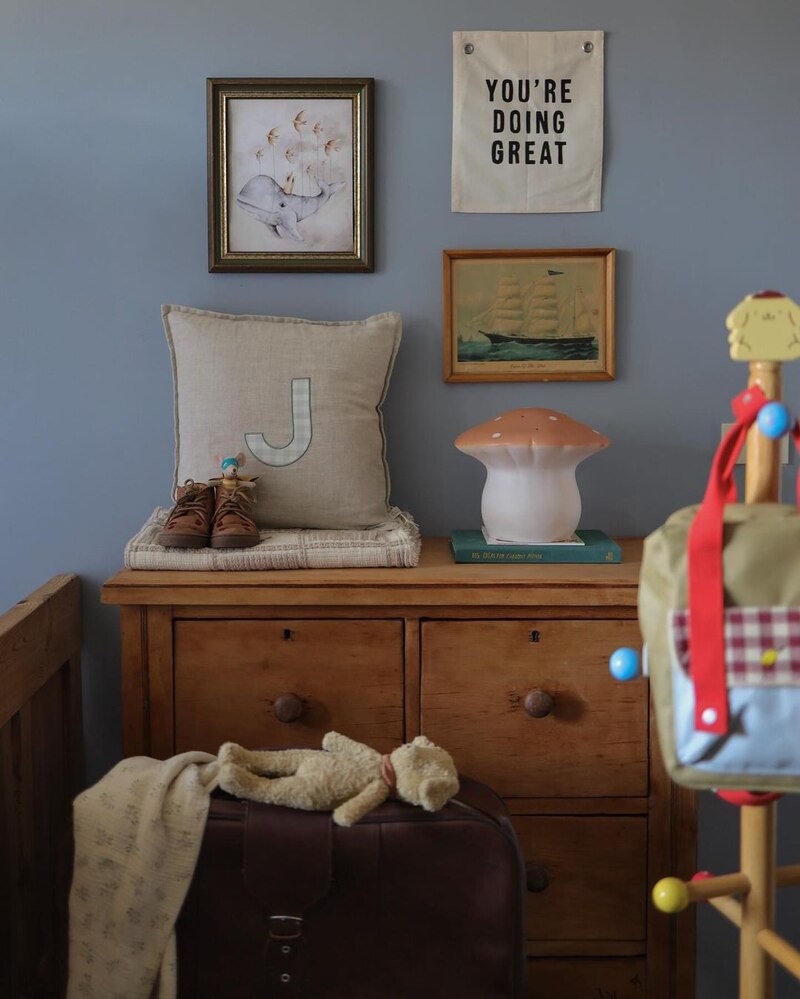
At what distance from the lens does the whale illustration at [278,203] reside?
1.80 metres

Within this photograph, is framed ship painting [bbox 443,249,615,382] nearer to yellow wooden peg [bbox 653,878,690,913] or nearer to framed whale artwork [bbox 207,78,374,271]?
framed whale artwork [bbox 207,78,374,271]

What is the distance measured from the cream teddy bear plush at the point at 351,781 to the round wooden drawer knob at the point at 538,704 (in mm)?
220

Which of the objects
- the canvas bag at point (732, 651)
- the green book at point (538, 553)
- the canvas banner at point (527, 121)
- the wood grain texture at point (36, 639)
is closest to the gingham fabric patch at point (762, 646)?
the canvas bag at point (732, 651)

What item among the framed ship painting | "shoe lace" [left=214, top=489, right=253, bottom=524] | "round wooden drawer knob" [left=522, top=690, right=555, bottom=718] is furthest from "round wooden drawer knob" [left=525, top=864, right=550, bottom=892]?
the framed ship painting

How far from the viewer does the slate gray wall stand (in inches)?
70.2

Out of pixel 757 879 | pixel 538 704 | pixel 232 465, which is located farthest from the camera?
pixel 232 465

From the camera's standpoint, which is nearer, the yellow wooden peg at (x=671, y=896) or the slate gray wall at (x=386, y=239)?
the yellow wooden peg at (x=671, y=896)

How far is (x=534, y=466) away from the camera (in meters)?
1.59

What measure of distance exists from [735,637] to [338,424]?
100 cm

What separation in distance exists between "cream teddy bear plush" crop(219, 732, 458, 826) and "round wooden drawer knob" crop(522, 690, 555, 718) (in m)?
0.22

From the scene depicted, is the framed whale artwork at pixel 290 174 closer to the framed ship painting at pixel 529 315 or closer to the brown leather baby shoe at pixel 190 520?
the framed ship painting at pixel 529 315

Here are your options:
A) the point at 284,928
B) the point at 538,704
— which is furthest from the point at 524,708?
the point at 284,928

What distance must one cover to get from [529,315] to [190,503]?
720mm

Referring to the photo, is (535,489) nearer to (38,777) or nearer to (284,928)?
(284,928)
